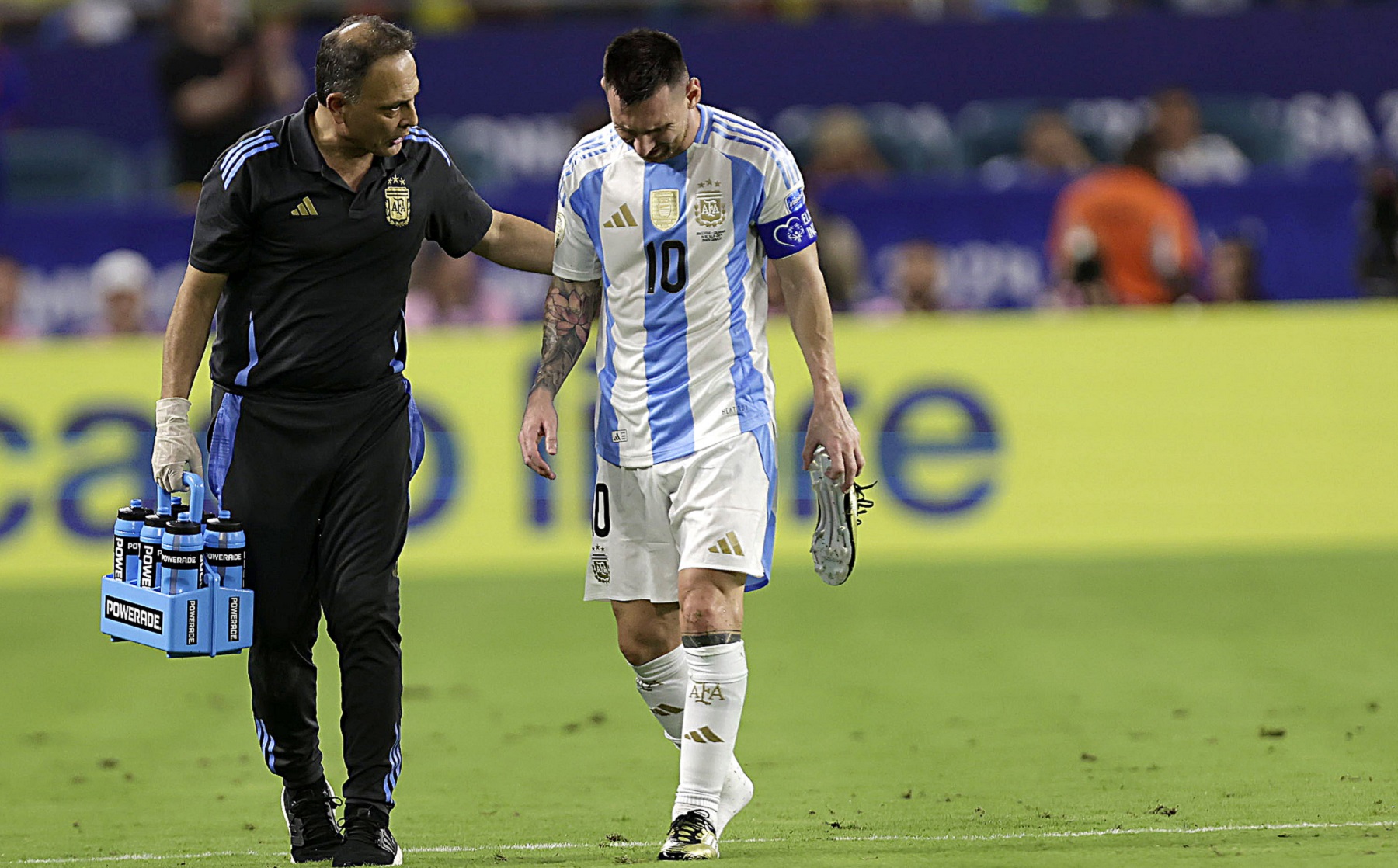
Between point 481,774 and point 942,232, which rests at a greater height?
point 942,232

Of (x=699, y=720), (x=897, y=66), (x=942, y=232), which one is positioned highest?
(x=897, y=66)

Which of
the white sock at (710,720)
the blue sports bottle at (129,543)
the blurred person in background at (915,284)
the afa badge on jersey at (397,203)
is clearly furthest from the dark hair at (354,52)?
the blurred person in background at (915,284)

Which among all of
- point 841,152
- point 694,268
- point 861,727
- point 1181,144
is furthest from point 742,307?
point 1181,144

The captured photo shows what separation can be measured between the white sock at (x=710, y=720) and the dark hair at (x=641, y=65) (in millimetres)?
1613

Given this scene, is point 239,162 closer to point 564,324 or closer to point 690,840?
point 564,324

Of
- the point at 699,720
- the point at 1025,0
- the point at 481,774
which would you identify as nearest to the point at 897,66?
the point at 1025,0

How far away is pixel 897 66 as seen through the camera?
16594 millimetres

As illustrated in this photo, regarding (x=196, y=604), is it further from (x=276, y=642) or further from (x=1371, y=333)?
(x=1371, y=333)

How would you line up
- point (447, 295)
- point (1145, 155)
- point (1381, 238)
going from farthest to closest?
point (1145, 155), point (1381, 238), point (447, 295)

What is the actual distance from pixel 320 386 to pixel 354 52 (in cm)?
95

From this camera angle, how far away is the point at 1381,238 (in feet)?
45.2

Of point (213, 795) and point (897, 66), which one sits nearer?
point (213, 795)

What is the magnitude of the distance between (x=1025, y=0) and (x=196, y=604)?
13557 millimetres

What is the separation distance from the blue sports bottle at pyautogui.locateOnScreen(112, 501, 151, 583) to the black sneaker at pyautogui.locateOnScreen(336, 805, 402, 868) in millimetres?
905
